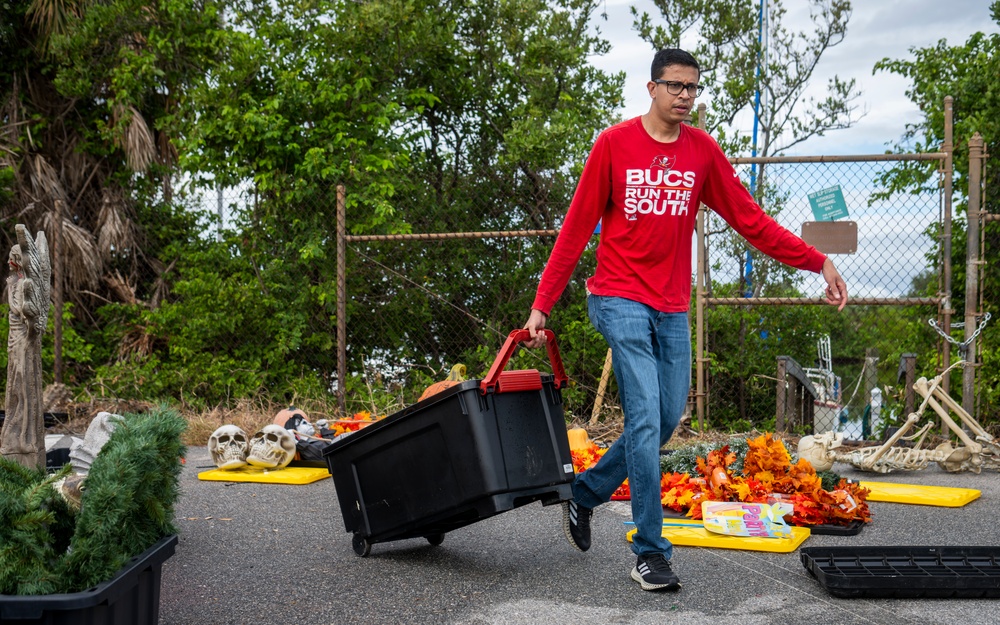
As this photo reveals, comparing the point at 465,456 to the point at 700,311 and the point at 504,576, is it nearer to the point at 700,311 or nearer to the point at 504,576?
the point at 504,576

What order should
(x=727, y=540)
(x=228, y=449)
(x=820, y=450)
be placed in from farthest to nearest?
1. (x=228, y=449)
2. (x=820, y=450)
3. (x=727, y=540)

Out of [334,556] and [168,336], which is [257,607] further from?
[168,336]

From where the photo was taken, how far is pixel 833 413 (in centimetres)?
847

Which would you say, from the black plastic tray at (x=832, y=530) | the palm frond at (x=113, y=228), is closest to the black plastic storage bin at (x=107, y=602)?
the black plastic tray at (x=832, y=530)

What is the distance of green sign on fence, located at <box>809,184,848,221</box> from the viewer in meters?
7.39

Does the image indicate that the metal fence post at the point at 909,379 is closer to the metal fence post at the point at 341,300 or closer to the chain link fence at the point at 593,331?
the chain link fence at the point at 593,331

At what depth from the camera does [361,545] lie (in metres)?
4.25

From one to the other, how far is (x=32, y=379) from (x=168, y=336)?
21.1 feet

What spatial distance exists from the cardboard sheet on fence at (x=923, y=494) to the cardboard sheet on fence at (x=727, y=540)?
1.23 meters

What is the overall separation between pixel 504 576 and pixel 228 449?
10.2ft

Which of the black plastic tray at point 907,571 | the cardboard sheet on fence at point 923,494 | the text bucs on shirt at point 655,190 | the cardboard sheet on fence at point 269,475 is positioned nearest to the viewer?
the black plastic tray at point 907,571

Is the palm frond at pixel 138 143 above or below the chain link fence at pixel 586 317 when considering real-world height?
above

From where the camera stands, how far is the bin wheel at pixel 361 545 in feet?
13.8

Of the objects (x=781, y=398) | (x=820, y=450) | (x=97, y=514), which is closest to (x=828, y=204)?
(x=781, y=398)
